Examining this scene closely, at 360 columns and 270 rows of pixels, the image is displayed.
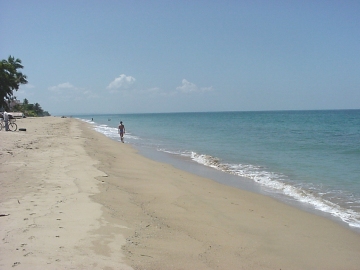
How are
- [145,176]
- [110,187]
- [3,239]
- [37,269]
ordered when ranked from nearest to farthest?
[37,269] < [3,239] < [110,187] < [145,176]

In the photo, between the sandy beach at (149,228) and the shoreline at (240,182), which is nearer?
the sandy beach at (149,228)

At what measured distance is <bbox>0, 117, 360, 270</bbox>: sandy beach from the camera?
4309 mm

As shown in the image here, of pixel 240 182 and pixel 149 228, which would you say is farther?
pixel 240 182

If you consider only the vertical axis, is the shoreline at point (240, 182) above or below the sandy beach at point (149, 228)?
below

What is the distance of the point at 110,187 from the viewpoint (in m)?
8.36

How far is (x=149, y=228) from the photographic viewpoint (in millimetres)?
5578

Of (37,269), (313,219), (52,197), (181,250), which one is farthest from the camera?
(313,219)

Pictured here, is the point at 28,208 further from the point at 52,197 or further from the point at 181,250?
the point at 181,250

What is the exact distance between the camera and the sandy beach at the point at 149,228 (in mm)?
4309

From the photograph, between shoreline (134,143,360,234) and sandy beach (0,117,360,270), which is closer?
sandy beach (0,117,360,270)

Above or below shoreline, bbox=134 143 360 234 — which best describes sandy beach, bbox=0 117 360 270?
above

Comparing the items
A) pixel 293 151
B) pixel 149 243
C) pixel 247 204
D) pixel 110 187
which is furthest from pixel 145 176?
pixel 293 151

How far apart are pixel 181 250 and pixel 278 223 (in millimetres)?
3077

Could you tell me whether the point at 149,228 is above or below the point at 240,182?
above
